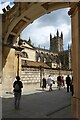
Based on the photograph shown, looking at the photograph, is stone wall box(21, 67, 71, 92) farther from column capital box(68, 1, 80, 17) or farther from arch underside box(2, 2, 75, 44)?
column capital box(68, 1, 80, 17)

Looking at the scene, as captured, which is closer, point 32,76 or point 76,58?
point 76,58

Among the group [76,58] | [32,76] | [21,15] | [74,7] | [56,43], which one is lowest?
[32,76]

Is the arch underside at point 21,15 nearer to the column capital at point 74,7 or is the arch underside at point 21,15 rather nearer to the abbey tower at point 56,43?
the column capital at point 74,7

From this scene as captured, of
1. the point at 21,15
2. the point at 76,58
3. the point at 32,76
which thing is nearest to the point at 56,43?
the point at 32,76

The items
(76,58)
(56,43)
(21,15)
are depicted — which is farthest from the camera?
(56,43)

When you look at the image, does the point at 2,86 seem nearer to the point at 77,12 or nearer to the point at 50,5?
the point at 50,5

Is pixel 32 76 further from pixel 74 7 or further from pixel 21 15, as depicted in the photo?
pixel 74 7

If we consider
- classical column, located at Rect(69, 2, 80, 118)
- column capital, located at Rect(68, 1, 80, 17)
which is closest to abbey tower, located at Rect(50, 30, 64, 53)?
column capital, located at Rect(68, 1, 80, 17)

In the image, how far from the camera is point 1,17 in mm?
19203

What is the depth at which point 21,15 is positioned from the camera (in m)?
17.3

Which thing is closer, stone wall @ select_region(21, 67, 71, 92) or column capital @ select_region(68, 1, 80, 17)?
column capital @ select_region(68, 1, 80, 17)

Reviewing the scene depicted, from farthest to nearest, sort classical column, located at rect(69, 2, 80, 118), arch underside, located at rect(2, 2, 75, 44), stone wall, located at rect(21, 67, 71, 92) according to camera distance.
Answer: stone wall, located at rect(21, 67, 71, 92)
arch underside, located at rect(2, 2, 75, 44)
classical column, located at rect(69, 2, 80, 118)

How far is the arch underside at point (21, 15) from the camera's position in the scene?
1571cm

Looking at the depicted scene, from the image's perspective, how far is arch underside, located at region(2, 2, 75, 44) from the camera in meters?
15.7
